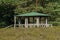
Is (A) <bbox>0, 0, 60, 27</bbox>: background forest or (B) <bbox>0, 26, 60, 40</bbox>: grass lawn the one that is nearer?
(B) <bbox>0, 26, 60, 40</bbox>: grass lawn

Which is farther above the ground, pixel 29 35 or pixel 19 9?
pixel 19 9

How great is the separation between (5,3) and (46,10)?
20.3 ft

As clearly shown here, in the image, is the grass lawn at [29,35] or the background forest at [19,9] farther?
the background forest at [19,9]

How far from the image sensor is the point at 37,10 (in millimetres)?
36688

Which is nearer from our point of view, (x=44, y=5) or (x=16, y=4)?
(x=16, y=4)

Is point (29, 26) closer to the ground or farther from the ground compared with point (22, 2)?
closer to the ground

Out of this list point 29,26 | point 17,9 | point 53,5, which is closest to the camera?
point 29,26

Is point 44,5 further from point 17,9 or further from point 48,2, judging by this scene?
point 17,9

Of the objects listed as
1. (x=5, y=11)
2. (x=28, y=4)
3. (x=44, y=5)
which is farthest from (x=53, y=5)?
(x=5, y=11)

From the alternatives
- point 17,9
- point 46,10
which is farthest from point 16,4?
point 46,10

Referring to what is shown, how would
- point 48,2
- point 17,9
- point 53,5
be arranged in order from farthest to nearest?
point 48,2 → point 53,5 → point 17,9

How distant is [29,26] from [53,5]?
8.14 meters

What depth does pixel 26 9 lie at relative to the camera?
121 ft

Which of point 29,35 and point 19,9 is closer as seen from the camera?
point 29,35
